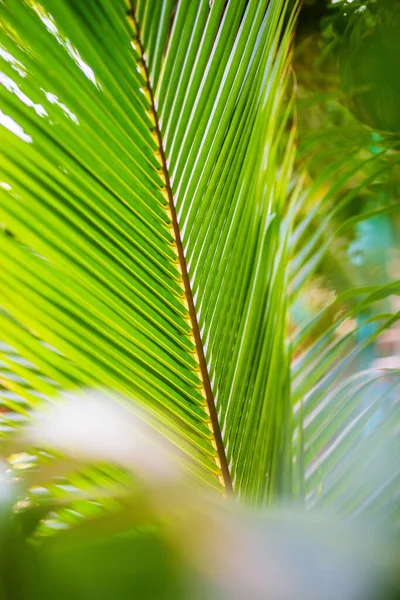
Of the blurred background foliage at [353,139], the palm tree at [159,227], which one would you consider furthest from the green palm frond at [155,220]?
the blurred background foliage at [353,139]

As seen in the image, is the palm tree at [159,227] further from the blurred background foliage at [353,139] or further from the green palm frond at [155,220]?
the blurred background foliage at [353,139]

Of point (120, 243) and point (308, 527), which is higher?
point (120, 243)

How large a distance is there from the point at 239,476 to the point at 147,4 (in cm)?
48

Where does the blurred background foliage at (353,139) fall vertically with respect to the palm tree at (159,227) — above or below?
above

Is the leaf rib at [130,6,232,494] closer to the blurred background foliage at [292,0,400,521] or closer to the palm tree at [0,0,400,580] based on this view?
the palm tree at [0,0,400,580]

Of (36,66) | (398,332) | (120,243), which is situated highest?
(398,332)

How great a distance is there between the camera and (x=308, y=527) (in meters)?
0.14

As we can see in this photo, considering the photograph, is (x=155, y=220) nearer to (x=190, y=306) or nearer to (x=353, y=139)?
(x=190, y=306)

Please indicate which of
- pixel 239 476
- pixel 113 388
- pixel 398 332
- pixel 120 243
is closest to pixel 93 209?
pixel 120 243

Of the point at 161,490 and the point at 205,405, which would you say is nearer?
the point at 161,490

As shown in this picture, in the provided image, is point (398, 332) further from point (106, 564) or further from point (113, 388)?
point (106, 564)

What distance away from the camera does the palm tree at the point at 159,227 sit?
45cm

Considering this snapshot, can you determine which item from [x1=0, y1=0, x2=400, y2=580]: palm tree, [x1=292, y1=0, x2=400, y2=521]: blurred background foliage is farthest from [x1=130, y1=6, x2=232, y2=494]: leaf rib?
[x1=292, y1=0, x2=400, y2=521]: blurred background foliage

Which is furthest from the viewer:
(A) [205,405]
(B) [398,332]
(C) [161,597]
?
(B) [398,332]
